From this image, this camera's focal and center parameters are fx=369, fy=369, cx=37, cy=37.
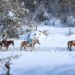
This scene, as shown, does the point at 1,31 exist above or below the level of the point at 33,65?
above

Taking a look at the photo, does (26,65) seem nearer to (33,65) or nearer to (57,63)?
(33,65)

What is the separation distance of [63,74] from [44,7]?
122 ft

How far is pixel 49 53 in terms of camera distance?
18109mm

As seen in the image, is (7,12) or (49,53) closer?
(7,12)

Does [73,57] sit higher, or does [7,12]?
[7,12]

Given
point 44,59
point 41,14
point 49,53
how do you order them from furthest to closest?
point 41,14, point 49,53, point 44,59

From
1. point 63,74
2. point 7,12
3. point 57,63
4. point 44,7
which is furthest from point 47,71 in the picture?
point 44,7

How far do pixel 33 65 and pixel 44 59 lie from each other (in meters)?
1.58

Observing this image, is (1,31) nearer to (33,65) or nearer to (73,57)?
(33,65)

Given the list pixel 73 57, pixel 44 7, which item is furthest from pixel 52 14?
pixel 73 57

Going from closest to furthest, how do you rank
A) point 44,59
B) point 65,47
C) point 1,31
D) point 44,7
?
1. point 1,31
2. point 44,59
3. point 65,47
4. point 44,7

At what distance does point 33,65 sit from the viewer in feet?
48.4

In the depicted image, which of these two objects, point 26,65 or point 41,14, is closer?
point 26,65

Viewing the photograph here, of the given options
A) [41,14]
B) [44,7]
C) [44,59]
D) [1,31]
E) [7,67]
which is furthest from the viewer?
[44,7]
